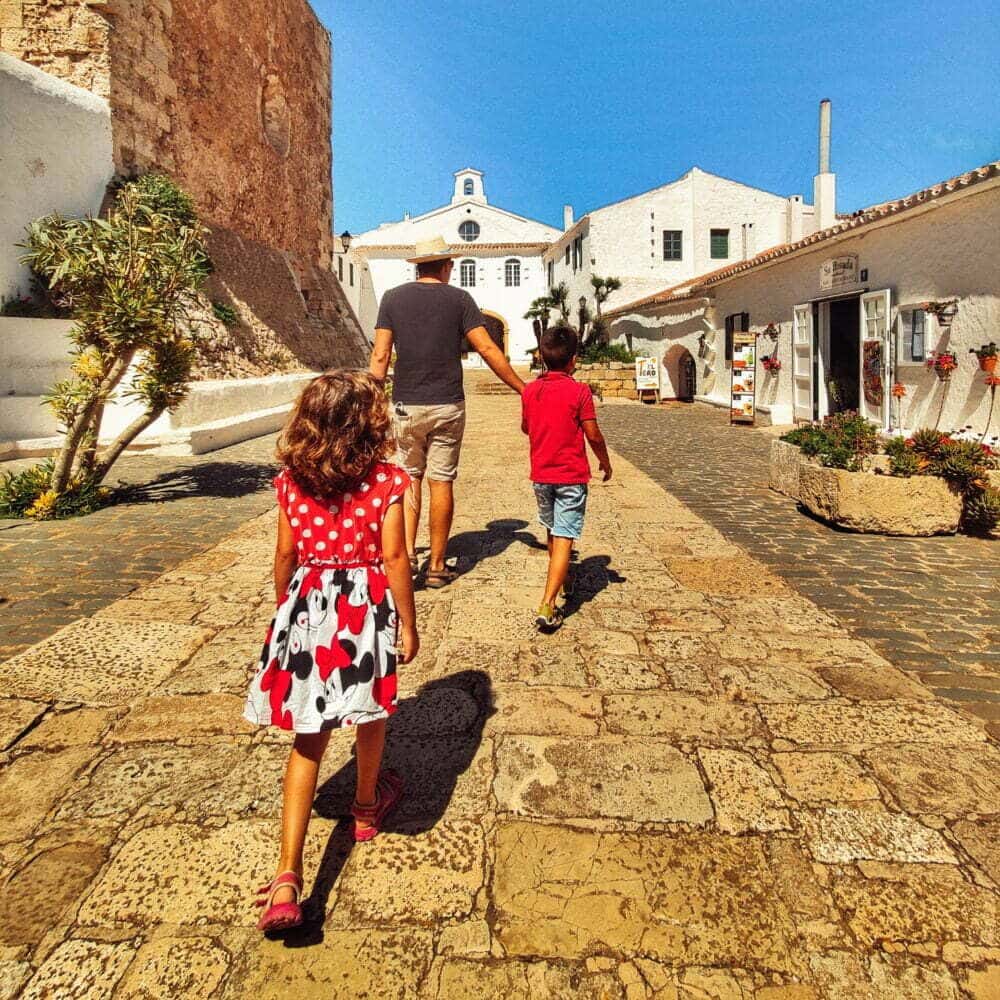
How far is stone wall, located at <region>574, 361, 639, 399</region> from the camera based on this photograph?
842 inches

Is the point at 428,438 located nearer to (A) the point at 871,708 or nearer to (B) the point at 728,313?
(A) the point at 871,708

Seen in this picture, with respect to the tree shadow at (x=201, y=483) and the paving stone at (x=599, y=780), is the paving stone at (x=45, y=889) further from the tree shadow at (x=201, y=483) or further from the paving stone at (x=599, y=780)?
the tree shadow at (x=201, y=483)

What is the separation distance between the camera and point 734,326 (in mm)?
17109

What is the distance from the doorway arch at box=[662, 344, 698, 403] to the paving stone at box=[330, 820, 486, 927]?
2119cm

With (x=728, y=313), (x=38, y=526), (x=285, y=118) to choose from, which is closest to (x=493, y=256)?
(x=285, y=118)

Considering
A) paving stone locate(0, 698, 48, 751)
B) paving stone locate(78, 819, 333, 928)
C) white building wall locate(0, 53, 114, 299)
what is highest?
white building wall locate(0, 53, 114, 299)

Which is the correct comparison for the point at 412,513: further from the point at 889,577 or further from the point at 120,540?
the point at 889,577

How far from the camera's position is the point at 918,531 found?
5621 millimetres

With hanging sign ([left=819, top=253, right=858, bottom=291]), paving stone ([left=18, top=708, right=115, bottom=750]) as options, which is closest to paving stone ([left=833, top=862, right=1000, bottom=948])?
paving stone ([left=18, top=708, right=115, bottom=750])

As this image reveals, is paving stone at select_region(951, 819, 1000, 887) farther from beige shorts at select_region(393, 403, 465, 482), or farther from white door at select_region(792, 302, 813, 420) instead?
white door at select_region(792, 302, 813, 420)

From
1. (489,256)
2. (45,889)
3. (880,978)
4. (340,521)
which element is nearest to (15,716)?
(45,889)

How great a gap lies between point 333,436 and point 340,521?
0.22 m

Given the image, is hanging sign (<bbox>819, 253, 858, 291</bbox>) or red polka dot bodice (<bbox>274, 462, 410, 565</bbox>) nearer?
red polka dot bodice (<bbox>274, 462, 410, 565</bbox>)

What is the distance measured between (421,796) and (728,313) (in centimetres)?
→ 1725
